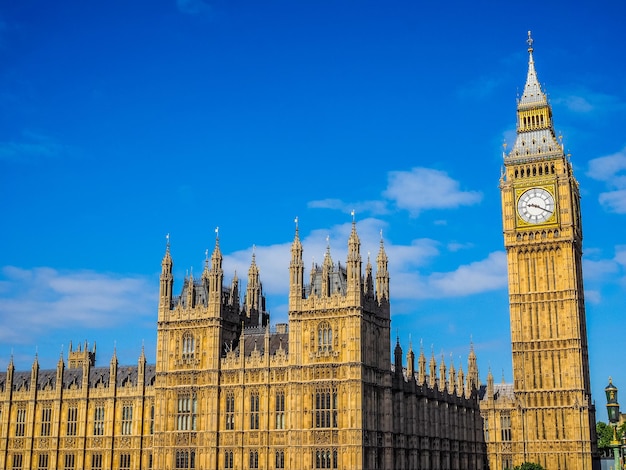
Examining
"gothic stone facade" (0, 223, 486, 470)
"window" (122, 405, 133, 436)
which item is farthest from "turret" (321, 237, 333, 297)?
"window" (122, 405, 133, 436)

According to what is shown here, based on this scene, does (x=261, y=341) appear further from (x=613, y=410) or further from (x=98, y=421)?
(x=613, y=410)

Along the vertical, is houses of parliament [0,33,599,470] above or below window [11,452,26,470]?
above

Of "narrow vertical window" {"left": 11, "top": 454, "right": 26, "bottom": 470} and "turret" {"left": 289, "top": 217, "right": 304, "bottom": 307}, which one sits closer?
"turret" {"left": 289, "top": 217, "right": 304, "bottom": 307}

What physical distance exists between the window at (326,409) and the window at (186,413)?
13.2 meters

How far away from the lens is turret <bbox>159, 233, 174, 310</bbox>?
89.7m

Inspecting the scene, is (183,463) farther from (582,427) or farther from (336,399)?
(582,427)

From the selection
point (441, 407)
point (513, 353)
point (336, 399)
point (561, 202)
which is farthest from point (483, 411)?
point (336, 399)

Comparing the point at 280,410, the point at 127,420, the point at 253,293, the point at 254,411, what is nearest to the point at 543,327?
the point at 253,293

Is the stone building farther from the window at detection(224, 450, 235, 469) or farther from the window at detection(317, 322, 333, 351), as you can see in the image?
the window at detection(224, 450, 235, 469)

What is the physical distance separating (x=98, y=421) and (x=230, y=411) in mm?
21138

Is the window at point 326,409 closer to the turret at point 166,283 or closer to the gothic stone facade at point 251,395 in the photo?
the gothic stone facade at point 251,395

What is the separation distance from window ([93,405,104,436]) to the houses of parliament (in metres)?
0.19

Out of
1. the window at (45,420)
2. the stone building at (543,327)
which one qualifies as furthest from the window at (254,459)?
the stone building at (543,327)

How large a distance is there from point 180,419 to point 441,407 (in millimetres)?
32598
